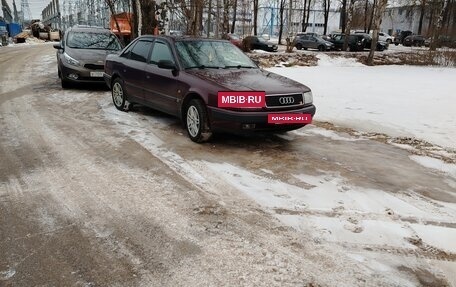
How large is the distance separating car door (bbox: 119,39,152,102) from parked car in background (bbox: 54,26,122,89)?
2766 mm

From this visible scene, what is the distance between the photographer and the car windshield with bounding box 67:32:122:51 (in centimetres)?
1123

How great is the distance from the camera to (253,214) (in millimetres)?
3785

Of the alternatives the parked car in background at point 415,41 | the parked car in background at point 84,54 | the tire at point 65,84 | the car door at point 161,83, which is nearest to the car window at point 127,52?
the car door at point 161,83

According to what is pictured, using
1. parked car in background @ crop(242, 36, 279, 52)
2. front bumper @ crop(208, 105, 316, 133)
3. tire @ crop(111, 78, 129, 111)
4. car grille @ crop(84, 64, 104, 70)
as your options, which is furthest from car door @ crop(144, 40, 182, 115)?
parked car in background @ crop(242, 36, 279, 52)

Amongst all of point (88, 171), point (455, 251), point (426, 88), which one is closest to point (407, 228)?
point (455, 251)

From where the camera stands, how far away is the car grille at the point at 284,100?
A: 5.55 meters

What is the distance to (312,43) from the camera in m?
36.4

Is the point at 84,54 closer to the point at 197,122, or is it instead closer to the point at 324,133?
the point at 197,122

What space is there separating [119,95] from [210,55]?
247 centimetres

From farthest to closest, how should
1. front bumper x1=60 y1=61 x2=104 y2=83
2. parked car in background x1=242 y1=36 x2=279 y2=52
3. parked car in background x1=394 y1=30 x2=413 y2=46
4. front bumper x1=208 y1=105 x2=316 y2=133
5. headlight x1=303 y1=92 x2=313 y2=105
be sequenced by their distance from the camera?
1. parked car in background x1=394 y1=30 x2=413 y2=46
2. parked car in background x1=242 y1=36 x2=279 y2=52
3. front bumper x1=60 y1=61 x2=104 y2=83
4. headlight x1=303 y1=92 x2=313 y2=105
5. front bumper x1=208 y1=105 x2=316 y2=133

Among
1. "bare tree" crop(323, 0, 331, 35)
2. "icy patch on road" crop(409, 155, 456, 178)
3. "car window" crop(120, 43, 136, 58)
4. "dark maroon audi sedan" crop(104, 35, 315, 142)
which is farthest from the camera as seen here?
"bare tree" crop(323, 0, 331, 35)

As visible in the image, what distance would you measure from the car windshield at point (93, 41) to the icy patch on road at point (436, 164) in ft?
28.3

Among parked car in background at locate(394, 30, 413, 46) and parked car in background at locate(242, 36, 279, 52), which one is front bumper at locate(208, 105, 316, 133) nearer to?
parked car in background at locate(242, 36, 279, 52)

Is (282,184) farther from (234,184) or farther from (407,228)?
(407,228)
